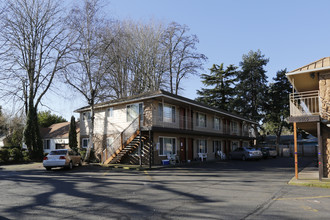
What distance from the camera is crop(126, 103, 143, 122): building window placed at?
72.1 ft

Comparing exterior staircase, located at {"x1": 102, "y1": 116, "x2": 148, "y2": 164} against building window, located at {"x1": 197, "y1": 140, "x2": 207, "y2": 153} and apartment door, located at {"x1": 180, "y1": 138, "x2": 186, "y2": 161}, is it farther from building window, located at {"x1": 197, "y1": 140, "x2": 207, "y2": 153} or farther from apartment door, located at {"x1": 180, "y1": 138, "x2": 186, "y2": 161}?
building window, located at {"x1": 197, "y1": 140, "x2": 207, "y2": 153}

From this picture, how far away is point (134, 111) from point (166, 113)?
2687mm

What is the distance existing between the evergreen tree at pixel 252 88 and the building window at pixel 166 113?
21524 millimetres

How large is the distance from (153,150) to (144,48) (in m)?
17.4

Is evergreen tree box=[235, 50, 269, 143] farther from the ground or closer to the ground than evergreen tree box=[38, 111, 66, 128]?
farther from the ground

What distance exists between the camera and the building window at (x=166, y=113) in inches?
857

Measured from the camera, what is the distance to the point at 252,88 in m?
42.8

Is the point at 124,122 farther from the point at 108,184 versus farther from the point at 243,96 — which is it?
the point at 243,96

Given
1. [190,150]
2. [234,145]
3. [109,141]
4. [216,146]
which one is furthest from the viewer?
[234,145]

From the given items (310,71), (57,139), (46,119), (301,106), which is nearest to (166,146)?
(301,106)

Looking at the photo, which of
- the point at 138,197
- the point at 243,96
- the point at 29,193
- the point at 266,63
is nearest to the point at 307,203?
the point at 138,197

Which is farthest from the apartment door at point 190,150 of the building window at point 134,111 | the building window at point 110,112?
the building window at point 110,112

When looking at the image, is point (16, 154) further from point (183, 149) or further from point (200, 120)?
point (200, 120)

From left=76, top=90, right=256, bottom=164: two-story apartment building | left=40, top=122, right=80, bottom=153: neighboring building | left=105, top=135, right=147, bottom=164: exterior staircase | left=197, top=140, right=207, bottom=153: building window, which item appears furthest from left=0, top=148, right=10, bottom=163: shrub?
left=197, top=140, right=207, bottom=153: building window
